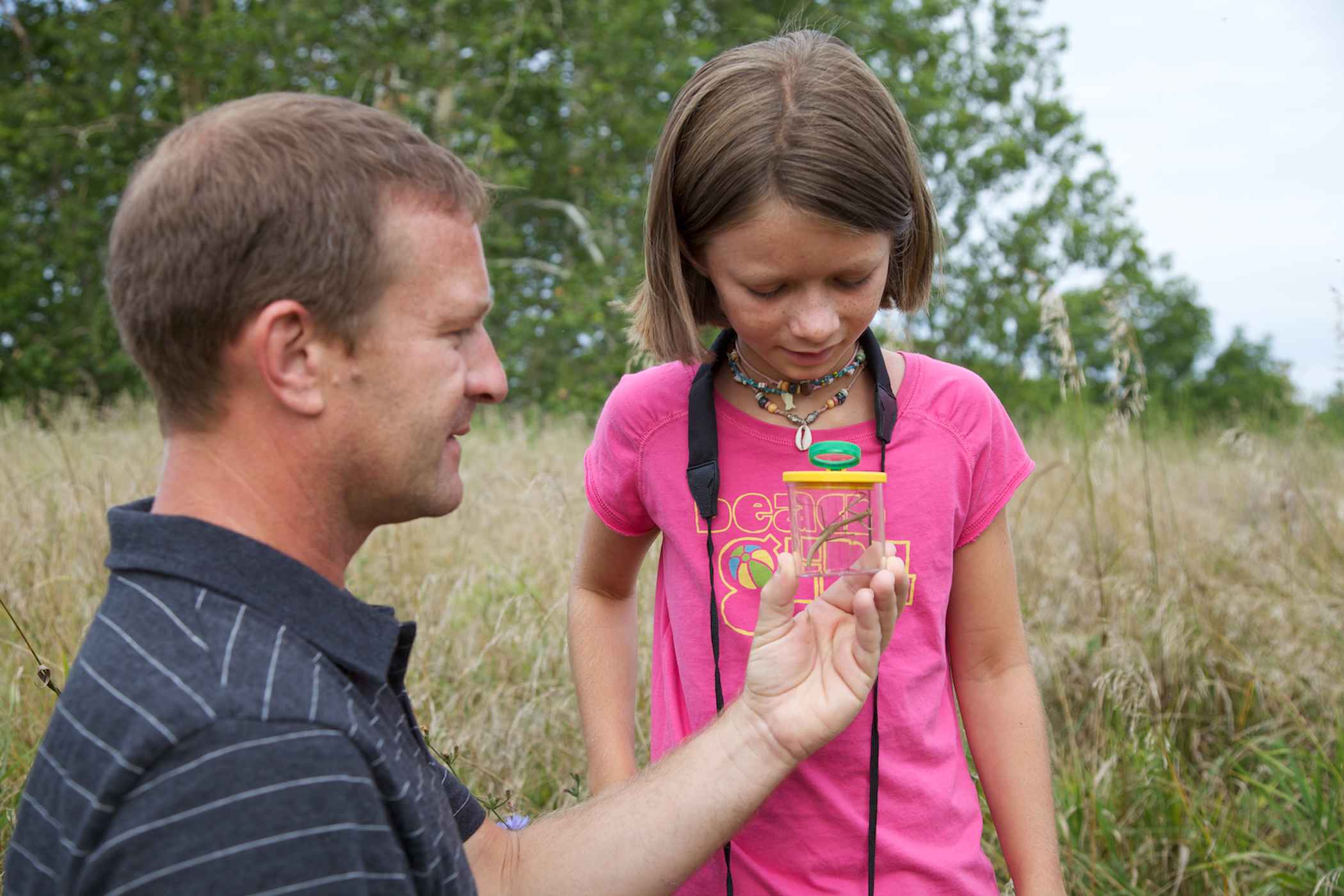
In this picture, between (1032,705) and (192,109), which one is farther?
(192,109)

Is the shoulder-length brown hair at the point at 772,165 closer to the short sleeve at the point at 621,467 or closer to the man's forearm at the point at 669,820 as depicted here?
the short sleeve at the point at 621,467

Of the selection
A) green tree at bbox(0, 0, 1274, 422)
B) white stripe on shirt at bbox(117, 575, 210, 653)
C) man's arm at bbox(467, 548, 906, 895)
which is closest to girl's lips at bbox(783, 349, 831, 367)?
man's arm at bbox(467, 548, 906, 895)

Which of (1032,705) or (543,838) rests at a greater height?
(1032,705)

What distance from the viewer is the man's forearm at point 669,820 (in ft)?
5.58

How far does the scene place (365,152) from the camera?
4.43 feet

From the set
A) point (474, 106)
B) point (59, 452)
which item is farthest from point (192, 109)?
point (59, 452)

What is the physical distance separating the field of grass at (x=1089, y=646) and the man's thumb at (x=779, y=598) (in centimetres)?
98

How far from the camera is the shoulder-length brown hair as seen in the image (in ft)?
6.08

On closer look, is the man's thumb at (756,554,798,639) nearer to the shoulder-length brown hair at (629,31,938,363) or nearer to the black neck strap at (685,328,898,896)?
the black neck strap at (685,328,898,896)

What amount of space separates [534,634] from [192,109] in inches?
530

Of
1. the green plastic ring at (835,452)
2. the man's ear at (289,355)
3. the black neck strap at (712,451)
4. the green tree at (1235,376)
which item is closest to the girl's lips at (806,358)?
the black neck strap at (712,451)

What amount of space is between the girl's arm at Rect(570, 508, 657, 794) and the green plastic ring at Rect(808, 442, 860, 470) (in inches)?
24.0

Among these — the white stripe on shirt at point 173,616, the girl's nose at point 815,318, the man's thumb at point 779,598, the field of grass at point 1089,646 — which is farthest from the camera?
the field of grass at point 1089,646

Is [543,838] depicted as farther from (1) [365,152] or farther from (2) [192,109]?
(2) [192,109]
